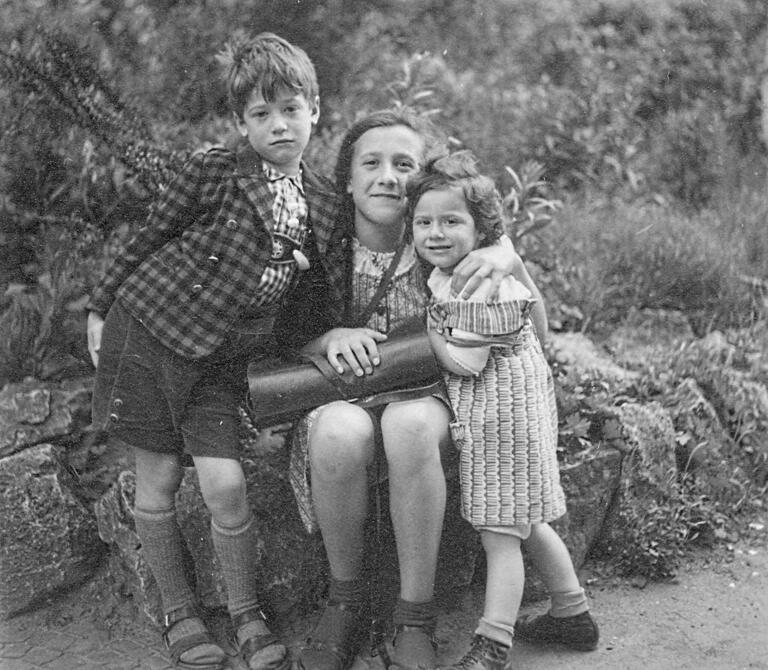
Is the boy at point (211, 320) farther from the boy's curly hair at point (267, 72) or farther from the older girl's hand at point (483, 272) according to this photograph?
the older girl's hand at point (483, 272)

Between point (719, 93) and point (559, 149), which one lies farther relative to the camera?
point (719, 93)

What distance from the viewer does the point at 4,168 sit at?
3.77 meters

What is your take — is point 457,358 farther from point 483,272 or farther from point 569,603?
point 569,603

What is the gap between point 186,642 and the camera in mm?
2723

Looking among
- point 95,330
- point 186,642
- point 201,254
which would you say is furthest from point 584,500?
point 95,330

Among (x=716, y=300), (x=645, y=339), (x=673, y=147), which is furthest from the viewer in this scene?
(x=673, y=147)

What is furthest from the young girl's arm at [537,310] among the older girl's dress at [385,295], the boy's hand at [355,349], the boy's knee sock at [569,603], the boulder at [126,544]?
the boulder at [126,544]

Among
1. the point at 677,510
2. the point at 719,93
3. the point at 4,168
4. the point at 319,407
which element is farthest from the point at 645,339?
the point at 719,93

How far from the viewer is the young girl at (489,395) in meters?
2.53

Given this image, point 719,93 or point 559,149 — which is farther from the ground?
point 719,93

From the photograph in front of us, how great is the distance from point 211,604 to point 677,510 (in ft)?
5.29

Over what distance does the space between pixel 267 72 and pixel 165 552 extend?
1417 millimetres

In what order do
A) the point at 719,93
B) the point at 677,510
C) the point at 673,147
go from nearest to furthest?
the point at 677,510
the point at 673,147
the point at 719,93

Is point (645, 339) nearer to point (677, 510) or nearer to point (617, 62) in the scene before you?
point (677, 510)
